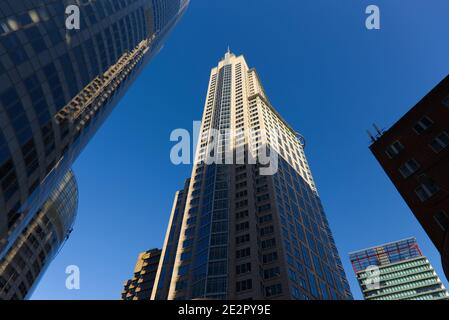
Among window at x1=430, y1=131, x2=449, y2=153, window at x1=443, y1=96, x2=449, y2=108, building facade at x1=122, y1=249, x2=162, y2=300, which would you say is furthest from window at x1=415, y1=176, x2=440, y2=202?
building facade at x1=122, y1=249, x2=162, y2=300

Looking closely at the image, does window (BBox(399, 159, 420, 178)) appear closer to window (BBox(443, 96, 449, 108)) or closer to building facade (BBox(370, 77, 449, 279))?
building facade (BBox(370, 77, 449, 279))

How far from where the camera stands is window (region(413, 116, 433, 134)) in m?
35.5

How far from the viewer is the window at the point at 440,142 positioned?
32.8 metres

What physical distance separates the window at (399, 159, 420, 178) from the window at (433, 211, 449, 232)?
18.5 feet

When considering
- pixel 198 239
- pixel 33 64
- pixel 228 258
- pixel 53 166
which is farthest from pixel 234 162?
pixel 33 64

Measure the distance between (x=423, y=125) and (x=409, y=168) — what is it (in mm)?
5166

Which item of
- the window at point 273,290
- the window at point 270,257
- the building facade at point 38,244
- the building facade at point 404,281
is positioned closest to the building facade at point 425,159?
the window at point 273,290

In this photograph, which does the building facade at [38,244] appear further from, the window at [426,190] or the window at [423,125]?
the window at [423,125]

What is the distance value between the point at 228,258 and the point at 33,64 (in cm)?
5313

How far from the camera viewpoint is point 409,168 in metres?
35.6

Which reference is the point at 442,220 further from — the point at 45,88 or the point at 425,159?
the point at 45,88

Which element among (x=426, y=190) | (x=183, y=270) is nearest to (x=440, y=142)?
(x=426, y=190)

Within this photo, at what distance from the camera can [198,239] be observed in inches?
3177
